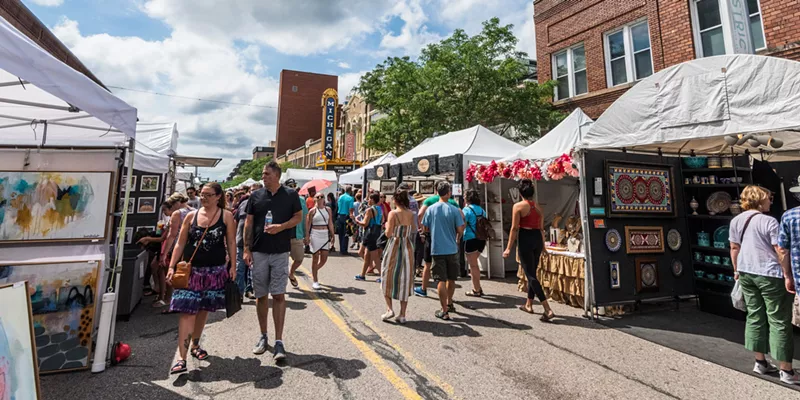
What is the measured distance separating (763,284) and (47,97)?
843 cm

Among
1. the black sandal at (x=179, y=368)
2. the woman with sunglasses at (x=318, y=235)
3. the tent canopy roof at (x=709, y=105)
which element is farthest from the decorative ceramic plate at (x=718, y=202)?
the black sandal at (x=179, y=368)

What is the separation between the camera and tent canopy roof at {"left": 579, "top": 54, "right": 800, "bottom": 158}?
13.1ft

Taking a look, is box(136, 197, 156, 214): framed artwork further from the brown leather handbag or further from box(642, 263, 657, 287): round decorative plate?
box(642, 263, 657, 287): round decorative plate

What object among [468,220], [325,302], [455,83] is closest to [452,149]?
[468,220]

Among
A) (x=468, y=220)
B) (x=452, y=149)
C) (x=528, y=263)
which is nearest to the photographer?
(x=528, y=263)

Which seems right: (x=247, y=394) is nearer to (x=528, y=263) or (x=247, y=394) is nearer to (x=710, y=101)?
(x=528, y=263)

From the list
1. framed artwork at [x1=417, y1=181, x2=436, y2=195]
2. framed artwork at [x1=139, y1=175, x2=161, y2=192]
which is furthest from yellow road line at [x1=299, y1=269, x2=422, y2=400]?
framed artwork at [x1=417, y1=181, x2=436, y2=195]

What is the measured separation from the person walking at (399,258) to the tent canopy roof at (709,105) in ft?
10.00

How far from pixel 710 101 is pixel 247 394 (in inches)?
243

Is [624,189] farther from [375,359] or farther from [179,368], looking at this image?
[179,368]

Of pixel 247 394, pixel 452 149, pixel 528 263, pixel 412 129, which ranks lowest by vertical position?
pixel 247 394

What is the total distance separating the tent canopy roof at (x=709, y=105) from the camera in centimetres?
400

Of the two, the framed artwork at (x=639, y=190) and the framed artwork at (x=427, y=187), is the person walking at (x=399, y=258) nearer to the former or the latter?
the framed artwork at (x=639, y=190)

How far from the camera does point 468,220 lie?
6.79 meters
